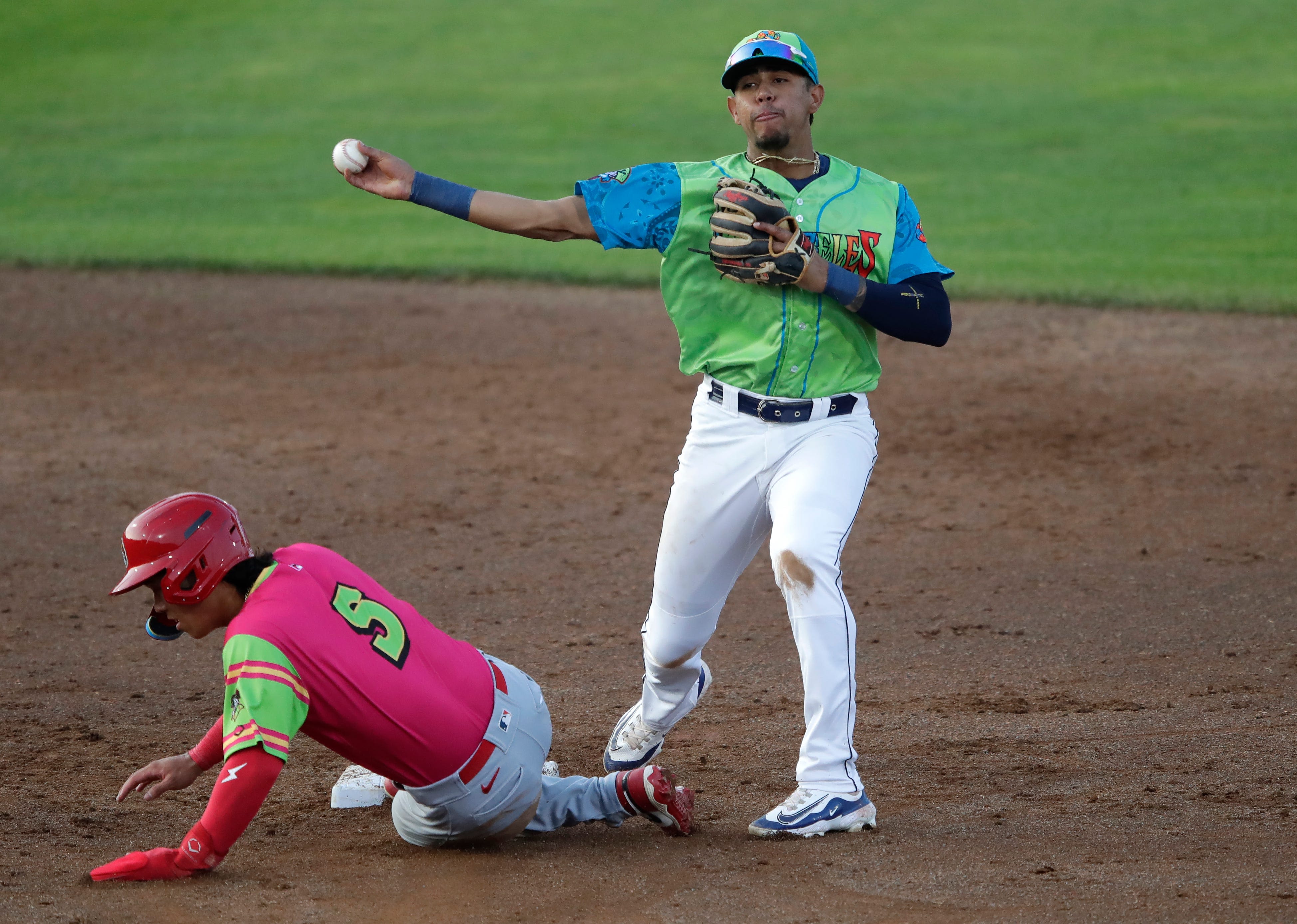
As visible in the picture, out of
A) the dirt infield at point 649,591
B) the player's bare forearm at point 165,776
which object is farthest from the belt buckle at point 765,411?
the player's bare forearm at point 165,776

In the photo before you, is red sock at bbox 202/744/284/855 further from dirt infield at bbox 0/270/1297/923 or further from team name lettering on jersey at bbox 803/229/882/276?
team name lettering on jersey at bbox 803/229/882/276

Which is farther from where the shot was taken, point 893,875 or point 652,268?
point 652,268

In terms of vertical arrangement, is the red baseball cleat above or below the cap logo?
below

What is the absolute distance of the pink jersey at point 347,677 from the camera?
3471mm

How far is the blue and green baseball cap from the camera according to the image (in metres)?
4.32

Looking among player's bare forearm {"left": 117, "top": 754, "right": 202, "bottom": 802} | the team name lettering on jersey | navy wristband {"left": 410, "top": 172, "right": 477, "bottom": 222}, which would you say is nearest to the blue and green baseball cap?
the team name lettering on jersey

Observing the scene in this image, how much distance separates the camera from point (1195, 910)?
11.4ft

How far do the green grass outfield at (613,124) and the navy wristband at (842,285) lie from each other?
8.21m

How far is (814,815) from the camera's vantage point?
157 inches

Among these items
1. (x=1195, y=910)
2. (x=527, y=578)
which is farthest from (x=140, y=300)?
(x=1195, y=910)

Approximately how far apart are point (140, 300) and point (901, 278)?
9015 millimetres

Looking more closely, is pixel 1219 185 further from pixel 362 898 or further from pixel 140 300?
pixel 362 898

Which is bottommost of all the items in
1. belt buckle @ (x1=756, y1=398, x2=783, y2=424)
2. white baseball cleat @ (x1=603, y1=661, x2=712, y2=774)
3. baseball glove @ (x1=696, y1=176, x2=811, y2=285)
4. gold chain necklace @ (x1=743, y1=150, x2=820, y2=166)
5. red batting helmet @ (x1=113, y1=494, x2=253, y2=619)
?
white baseball cleat @ (x1=603, y1=661, x2=712, y2=774)

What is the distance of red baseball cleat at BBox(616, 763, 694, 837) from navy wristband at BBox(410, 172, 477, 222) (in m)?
1.69
